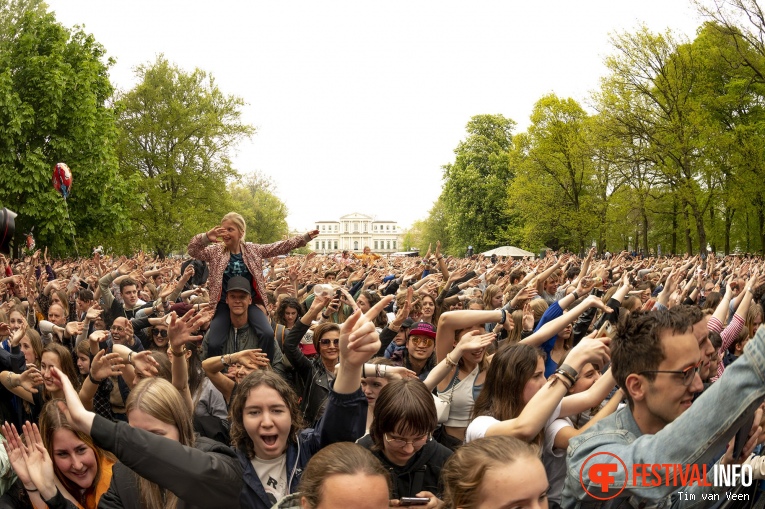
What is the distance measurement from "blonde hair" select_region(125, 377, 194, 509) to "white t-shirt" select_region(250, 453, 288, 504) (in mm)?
333

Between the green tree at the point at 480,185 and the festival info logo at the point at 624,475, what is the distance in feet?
162

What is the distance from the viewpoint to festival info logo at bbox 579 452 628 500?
206 cm

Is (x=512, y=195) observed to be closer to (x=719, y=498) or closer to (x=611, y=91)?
(x=611, y=91)

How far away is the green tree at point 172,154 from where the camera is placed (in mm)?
39719

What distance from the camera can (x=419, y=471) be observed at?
126 inches

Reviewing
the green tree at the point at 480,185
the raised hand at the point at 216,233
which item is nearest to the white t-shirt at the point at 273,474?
the raised hand at the point at 216,233

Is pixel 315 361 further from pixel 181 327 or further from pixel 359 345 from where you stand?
pixel 359 345

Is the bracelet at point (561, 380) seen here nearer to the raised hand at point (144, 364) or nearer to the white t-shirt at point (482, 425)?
the white t-shirt at point (482, 425)

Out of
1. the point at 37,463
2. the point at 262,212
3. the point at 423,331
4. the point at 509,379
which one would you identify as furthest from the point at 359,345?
the point at 262,212

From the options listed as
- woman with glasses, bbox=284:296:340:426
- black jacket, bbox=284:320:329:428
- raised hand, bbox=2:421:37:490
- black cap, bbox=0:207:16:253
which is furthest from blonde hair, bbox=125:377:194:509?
black cap, bbox=0:207:16:253

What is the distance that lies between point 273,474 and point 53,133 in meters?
27.8

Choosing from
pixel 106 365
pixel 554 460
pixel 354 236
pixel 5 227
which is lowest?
pixel 554 460

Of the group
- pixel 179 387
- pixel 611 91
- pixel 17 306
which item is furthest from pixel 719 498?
pixel 611 91

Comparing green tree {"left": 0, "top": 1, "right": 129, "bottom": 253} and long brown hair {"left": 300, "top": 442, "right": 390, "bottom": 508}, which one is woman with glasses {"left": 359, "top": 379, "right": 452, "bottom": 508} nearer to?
long brown hair {"left": 300, "top": 442, "right": 390, "bottom": 508}
